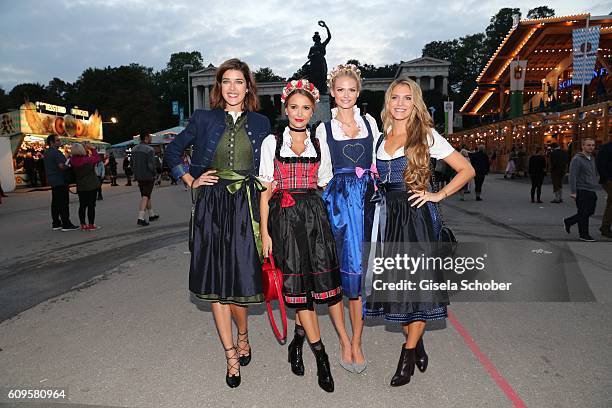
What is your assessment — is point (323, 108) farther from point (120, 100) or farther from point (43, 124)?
point (120, 100)

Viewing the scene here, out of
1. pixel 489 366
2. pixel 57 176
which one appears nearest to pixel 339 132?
pixel 489 366

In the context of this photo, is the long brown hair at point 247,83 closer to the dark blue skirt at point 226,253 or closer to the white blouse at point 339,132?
the white blouse at point 339,132

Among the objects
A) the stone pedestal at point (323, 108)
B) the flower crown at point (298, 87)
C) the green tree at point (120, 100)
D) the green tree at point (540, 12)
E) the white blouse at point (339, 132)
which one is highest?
the green tree at point (540, 12)

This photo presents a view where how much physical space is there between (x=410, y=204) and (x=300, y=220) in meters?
0.73

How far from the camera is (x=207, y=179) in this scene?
2.82 m

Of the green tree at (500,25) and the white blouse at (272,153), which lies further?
the green tree at (500,25)

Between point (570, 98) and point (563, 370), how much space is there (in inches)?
1192

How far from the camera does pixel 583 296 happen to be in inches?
176

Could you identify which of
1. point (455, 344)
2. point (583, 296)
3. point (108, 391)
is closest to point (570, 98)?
point (583, 296)

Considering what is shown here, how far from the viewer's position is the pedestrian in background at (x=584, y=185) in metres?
7.21

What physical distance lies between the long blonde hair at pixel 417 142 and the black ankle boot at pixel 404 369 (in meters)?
1.13

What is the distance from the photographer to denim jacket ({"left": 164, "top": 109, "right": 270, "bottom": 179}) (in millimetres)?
2920

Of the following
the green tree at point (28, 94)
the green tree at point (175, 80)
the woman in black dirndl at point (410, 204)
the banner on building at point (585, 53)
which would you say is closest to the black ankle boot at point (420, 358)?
the woman in black dirndl at point (410, 204)

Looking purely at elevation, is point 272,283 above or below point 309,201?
below
